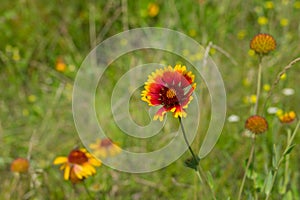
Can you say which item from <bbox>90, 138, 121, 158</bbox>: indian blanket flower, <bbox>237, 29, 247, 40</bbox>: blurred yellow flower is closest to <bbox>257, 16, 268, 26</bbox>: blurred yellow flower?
Answer: <bbox>237, 29, 247, 40</bbox>: blurred yellow flower

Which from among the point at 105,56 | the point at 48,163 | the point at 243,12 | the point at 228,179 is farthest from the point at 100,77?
the point at 228,179

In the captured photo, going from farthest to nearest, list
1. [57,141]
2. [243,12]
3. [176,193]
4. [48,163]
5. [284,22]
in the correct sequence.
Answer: [243,12], [284,22], [57,141], [48,163], [176,193]

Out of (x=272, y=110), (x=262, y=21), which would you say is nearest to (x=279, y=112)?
(x=272, y=110)

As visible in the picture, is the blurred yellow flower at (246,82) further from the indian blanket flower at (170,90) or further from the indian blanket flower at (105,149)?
the indian blanket flower at (170,90)

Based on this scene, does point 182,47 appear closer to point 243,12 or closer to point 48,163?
point 243,12

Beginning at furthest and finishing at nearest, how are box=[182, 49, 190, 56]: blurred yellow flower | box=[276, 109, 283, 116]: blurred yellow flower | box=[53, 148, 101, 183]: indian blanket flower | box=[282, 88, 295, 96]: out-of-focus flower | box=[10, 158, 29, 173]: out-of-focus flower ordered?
1. box=[182, 49, 190, 56]: blurred yellow flower
2. box=[282, 88, 295, 96]: out-of-focus flower
3. box=[276, 109, 283, 116]: blurred yellow flower
4. box=[10, 158, 29, 173]: out-of-focus flower
5. box=[53, 148, 101, 183]: indian blanket flower

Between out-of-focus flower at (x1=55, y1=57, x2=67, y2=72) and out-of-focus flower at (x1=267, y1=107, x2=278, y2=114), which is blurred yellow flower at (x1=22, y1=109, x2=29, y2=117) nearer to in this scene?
out-of-focus flower at (x1=55, y1=57, x2=67, y2=72)
